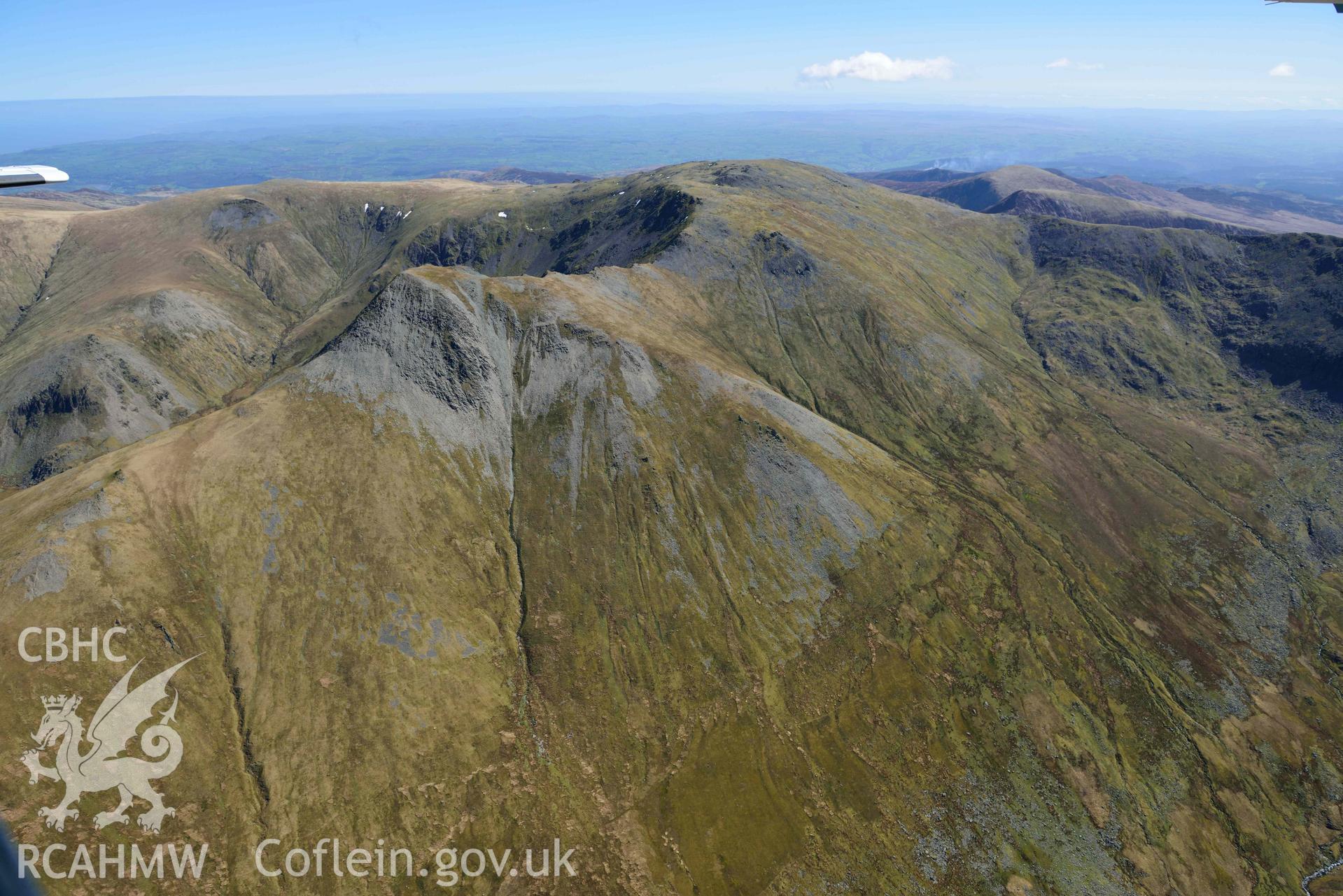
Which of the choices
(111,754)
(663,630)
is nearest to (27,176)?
(111,754)

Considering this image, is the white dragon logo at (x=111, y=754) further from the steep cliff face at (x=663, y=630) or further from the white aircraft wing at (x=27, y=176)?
the white aircraft wing at (x=27, y=176)

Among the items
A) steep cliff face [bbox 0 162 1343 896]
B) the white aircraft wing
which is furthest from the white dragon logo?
the white aircraft wing

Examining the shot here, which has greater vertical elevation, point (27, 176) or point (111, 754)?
point (27, 176)

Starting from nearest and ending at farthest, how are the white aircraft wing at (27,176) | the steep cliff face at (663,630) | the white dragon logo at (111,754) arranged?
the white aircraft wing at (27,176), the white dragon logo at (111,754), the steep cliff face at (663,630)

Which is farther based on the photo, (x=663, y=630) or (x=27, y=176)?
(x=663, y=630)

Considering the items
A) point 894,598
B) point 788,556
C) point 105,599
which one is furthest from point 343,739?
point 894,598

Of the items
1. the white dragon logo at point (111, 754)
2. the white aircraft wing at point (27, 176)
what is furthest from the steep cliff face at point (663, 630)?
the white aircraft wing at point (27, 176)

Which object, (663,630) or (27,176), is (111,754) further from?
(27,176)
